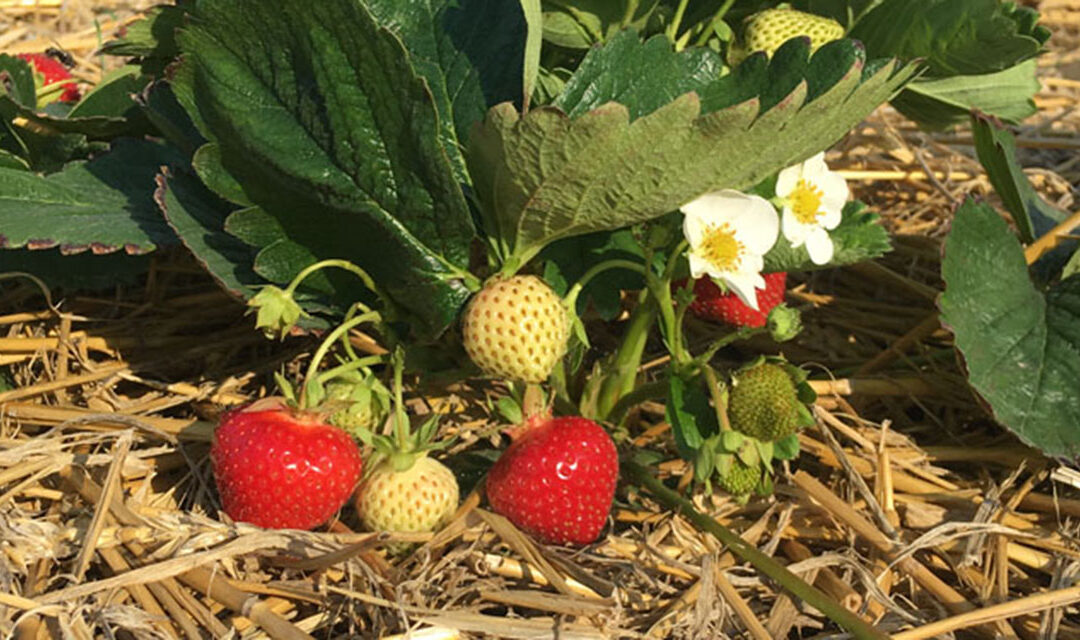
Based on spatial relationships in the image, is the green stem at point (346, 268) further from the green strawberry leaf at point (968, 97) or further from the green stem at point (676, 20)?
the green strawberry leaf at point (968, 97)

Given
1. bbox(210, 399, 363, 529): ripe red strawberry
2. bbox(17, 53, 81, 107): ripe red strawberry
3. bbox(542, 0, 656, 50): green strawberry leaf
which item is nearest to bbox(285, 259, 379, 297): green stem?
bbox(210, 399, 363, 529): ripe red strawberry

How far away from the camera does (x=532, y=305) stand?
985 millimetres

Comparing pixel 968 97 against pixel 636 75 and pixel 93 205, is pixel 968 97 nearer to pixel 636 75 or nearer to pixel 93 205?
pixel 636 75

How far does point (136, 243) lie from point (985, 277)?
90 centimetres

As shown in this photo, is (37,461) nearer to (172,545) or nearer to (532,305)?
(172,545)

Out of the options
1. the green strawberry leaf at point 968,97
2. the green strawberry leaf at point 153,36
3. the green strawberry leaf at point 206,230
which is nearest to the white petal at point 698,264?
the green strawberry leaf at point 206,230

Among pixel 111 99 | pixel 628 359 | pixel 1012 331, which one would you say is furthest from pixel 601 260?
pixel 111 99

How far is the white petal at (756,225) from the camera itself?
1.04 m

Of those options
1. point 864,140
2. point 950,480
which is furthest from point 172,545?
point 864,140

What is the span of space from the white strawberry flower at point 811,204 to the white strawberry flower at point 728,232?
51 millimetres

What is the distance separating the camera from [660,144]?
93cm

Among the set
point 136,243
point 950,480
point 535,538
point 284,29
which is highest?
point 284,29

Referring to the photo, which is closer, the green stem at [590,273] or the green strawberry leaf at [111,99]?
the green stem at [590,273]

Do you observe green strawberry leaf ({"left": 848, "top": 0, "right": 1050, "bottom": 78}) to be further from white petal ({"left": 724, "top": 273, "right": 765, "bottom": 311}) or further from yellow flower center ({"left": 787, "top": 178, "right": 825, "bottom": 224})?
white petal ({"left": 724, "top": 273, "right": 765, "bottom": 311})
